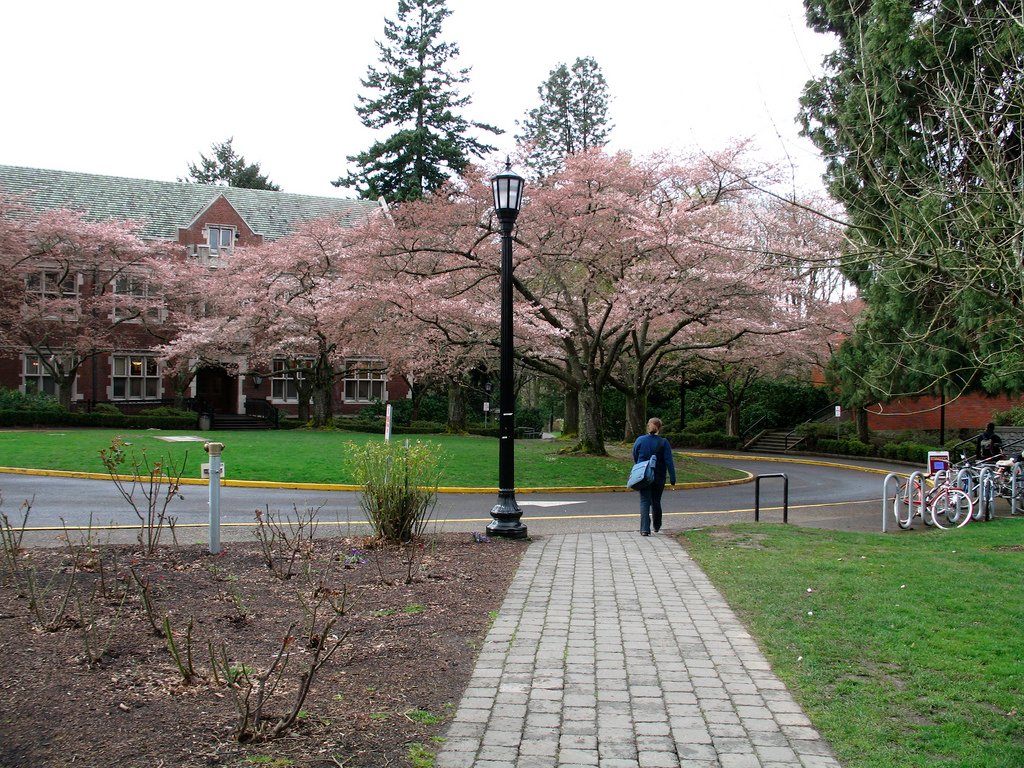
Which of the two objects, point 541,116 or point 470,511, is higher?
point 541,116

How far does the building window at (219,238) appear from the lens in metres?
43.6

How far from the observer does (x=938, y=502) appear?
1431 centimetres

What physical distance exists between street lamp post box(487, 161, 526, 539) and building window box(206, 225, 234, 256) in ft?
117

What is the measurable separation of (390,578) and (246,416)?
35915 millimetres

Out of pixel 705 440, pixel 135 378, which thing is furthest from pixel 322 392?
pixel 705 440

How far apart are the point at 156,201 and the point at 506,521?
41.3 metres

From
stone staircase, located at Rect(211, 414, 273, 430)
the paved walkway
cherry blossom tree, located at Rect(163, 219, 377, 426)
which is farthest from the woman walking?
stone staircase, located at Rect(211, 414, 273, 430)

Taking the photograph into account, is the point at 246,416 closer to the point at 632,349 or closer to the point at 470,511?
the point at 632,349

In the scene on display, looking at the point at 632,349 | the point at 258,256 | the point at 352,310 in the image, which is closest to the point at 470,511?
the point at 352,310

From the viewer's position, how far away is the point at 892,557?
31.4 ft

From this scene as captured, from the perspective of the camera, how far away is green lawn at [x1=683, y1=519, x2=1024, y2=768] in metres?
4.25

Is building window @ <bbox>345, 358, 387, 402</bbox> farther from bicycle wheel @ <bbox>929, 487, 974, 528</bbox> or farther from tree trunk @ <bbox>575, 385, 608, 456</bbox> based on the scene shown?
bicycle wheel @ <bbox>929, 487, 974, 528</bbox>

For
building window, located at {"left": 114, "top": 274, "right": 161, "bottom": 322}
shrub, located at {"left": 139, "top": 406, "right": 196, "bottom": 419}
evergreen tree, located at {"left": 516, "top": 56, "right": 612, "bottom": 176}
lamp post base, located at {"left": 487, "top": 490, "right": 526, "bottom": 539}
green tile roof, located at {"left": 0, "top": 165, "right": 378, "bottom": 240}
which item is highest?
evergreen tree, located at {"left": 516, "top": 56, "right": 612, "bottom": 176}

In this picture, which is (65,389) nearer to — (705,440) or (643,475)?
(705,440)
